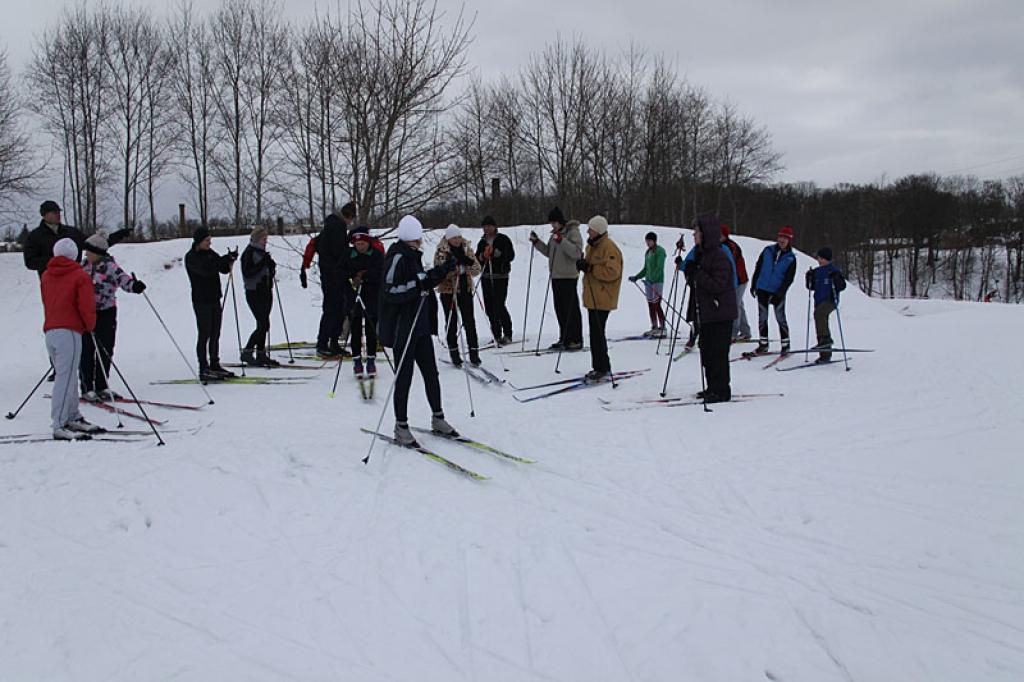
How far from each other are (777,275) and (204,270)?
852 centimetres

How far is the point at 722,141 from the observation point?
39.0 metres

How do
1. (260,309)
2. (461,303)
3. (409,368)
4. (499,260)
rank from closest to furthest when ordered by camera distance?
1. (409,368)
2. (260,309)
3. (461,303)
4. (499,260)

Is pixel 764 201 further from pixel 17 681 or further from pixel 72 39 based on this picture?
pixel 17 681

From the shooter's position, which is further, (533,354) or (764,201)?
(764,201)

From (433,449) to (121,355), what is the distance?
9051 mm

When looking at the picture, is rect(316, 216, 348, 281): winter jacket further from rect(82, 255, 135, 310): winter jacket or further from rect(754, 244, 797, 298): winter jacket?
rect(754, 244, 797, 298): winter jacket

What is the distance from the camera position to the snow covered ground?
2.93 metres

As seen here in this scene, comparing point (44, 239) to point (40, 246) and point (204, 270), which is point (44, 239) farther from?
point (204, 270)

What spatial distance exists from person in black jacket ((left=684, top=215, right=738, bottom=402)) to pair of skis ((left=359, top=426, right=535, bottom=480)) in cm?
284

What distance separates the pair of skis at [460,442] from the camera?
519 cm

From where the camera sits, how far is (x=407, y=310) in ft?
19.2

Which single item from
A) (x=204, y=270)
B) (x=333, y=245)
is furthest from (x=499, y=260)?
(x=204, y=270)

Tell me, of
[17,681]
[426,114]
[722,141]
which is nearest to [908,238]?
[722,141]

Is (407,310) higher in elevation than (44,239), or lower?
lower
